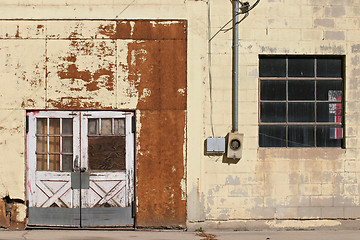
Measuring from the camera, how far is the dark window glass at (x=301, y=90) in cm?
841

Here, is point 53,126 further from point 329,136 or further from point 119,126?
point 329,136

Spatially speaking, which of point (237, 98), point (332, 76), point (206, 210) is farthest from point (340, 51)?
point (206, 210)

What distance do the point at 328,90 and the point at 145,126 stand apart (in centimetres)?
362

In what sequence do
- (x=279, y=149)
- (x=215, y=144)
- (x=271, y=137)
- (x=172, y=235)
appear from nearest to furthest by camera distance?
(x=172, y=235)
(x=215, y=144)
(x=279, y=149)
(x=271, y=137)

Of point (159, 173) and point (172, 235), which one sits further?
point (159, 173)

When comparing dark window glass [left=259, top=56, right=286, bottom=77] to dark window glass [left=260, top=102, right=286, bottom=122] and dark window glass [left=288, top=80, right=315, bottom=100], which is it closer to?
dark window glass [left=288, top=80, right=315, bottom=100]

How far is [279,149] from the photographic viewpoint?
826cm

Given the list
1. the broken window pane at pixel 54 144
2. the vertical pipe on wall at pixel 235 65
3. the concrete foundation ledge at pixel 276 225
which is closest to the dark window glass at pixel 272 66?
the vertical pipe on wall at pixel 235 65

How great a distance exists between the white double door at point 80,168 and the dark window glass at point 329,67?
3.78 meters

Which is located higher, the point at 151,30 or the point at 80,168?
the point at 151,30

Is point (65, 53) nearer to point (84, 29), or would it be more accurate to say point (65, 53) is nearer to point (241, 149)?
point (84, 29)

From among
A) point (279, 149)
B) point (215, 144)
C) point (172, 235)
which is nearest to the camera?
point (172, 235)

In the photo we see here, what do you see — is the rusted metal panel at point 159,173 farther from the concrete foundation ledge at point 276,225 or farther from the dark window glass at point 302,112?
the dark window glass at point 302,112

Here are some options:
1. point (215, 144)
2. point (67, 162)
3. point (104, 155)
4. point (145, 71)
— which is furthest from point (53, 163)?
point (215, 144)
